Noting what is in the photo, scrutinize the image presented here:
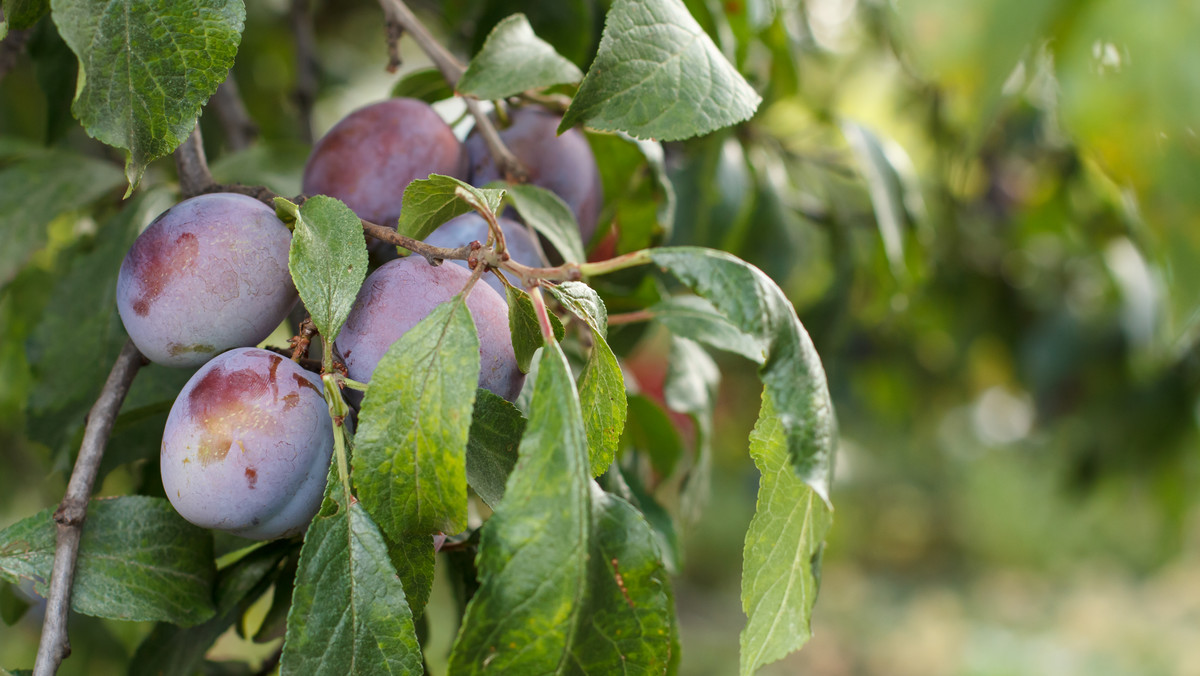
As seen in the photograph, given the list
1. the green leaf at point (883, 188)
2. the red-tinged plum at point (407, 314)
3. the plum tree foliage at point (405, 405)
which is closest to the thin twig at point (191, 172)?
the plum tree foliage at point (405, 405)

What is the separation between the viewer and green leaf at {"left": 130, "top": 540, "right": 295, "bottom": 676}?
1.21 ft

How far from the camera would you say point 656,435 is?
0.55m

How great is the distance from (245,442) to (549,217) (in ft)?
0.53

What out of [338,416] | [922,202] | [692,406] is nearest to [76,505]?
[338,416]

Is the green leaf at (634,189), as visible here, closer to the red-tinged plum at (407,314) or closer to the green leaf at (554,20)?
the green leaf at (554,20)

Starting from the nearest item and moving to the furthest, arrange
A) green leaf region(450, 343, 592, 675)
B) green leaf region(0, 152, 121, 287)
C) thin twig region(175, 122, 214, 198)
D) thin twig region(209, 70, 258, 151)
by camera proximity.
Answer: green leaf region(450, 343, 592, 675), thin twig region(175, 122, 214, 198), green leaf region(0, 152, 121, 287), thin twig region(209, 70, 258, 151)

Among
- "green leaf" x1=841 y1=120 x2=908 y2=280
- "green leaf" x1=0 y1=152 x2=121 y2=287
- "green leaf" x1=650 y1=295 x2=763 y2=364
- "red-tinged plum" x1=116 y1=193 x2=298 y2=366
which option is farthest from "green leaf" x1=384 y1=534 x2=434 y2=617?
"green leaf" x1=841 y1=120 x2=908 y2=280

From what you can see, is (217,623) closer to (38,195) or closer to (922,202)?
(38,195)

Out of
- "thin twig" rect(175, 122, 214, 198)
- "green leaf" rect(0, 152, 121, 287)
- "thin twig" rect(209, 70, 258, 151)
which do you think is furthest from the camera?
"thin twig" rect(209, 70, 258, 151)

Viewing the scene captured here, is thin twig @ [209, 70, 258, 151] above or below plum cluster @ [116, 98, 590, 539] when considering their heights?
below

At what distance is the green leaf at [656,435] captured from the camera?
537 mm

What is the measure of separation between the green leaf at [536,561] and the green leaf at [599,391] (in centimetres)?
5

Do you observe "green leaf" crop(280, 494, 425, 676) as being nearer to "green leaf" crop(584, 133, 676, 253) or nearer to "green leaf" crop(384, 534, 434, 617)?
"green leaf" crop(384, 534, 434, 617)

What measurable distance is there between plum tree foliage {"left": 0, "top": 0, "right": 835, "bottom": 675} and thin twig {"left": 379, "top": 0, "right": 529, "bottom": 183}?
0.13 feet
